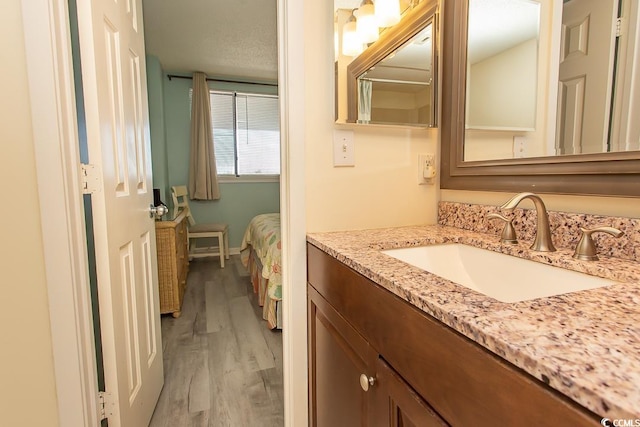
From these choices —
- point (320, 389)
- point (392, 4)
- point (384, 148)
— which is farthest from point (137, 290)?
point (392, 4)

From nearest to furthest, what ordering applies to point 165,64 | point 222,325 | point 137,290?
point 137,290
point 222,325
point 165,64

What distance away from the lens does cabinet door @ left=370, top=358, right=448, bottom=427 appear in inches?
21.1

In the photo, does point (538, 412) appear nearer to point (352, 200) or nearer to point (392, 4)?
point (352, 200)

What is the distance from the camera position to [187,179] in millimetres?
4441

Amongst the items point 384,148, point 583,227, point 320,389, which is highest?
point 384,148

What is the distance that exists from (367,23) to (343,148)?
50cm

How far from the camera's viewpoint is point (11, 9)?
86 cm

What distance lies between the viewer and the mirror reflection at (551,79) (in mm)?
750

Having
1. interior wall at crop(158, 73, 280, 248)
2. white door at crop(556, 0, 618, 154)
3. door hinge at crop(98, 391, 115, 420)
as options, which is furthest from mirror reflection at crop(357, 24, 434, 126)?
interior wall at crop(158, 73, 280, 248)

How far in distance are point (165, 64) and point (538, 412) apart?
4.72 meters

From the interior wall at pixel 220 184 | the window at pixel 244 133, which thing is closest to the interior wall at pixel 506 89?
the window at pixel 244 133

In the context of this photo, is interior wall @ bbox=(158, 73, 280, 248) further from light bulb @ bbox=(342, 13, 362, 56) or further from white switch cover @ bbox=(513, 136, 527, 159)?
white switch cover @ bbox=(513, 136, 527, 159)

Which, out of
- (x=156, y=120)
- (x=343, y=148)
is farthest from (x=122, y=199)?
(x=156, y=120)

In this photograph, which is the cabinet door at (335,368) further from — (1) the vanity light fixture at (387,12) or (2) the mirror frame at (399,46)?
(1) the vanity light fixture at (387,12)
